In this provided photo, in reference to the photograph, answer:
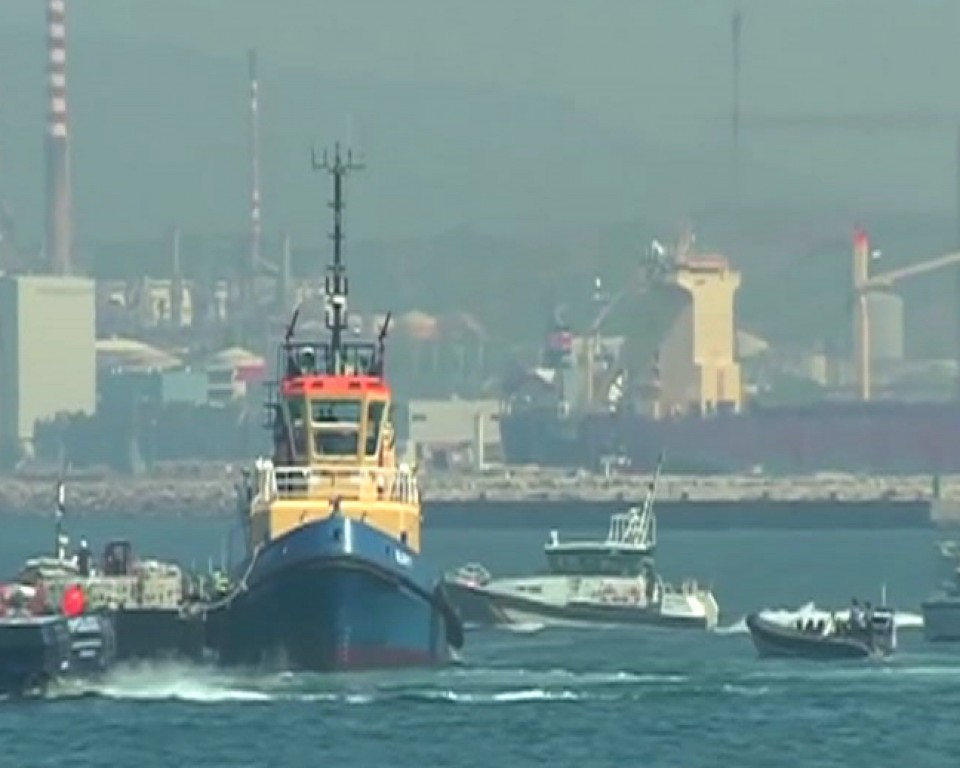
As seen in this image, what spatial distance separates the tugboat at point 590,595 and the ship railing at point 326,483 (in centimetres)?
1644

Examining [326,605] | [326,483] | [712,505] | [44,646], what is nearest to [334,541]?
[326,605]

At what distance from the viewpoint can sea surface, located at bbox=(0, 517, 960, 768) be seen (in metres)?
51.8

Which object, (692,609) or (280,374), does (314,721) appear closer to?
(280,374)

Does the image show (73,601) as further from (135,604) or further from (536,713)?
(536,713)

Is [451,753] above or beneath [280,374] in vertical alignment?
beneath

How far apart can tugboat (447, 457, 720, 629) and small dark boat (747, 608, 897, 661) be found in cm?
1171

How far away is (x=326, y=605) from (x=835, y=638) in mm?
9818

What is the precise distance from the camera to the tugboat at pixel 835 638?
70062mm

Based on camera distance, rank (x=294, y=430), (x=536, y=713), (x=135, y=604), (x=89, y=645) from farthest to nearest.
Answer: (x=294, y=430)
(x=135, y=604)
(x=89, y=645)
(x=536, y=713)

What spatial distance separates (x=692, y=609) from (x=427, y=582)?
18.8 meters

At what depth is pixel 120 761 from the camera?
50.7 m

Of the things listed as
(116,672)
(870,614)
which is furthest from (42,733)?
(870,614)

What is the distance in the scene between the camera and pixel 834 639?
7056 centimetres

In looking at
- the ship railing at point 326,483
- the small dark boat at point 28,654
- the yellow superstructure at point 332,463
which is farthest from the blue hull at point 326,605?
the small dark boat at point 28,654
